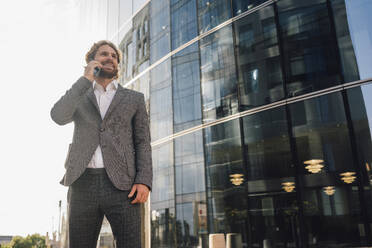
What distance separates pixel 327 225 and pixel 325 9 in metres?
4.60

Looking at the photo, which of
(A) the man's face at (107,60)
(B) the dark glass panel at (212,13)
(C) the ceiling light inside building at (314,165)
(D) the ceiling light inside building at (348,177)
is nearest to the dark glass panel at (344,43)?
(C) the ceiling light inside building at (314,165)

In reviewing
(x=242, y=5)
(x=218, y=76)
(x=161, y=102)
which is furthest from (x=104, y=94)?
(x=161, y=102)

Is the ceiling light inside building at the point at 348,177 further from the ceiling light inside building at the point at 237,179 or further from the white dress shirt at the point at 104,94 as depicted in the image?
the white dress shirt at the point at 104,94

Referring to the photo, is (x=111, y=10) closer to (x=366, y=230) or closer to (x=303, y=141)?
(x=303, y=141)

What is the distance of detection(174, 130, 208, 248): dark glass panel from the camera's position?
8.40 m

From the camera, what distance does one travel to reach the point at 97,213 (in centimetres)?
199

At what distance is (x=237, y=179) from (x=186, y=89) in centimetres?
327

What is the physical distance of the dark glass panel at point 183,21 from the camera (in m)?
10.3

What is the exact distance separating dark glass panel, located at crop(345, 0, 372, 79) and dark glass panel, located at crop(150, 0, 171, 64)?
5631 millimetres

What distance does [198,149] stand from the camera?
908 cm

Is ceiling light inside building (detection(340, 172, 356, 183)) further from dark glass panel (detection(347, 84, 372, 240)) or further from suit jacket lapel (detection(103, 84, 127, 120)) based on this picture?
suit jacket lapel (detection(103, 84, 127, 120))

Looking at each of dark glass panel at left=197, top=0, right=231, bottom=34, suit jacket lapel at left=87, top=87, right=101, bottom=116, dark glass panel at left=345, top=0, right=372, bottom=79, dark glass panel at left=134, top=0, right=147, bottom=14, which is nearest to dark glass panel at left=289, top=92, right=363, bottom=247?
dark glass panel at left=345, top=0, right=372, bottom=79

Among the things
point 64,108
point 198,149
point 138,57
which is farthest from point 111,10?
point 64,108

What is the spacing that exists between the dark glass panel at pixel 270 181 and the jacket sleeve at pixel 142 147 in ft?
18.0
